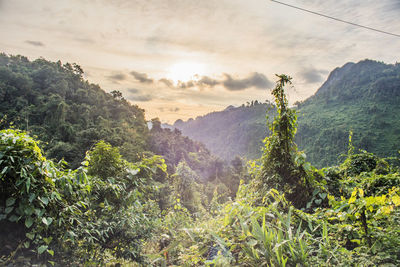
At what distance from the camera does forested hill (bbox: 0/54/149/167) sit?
20547 mm

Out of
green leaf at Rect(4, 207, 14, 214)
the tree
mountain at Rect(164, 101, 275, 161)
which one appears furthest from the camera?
mountain at Rect(164, 101, 275, 161)

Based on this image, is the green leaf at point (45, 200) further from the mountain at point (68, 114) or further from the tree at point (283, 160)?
the mountain at point (68, 114)

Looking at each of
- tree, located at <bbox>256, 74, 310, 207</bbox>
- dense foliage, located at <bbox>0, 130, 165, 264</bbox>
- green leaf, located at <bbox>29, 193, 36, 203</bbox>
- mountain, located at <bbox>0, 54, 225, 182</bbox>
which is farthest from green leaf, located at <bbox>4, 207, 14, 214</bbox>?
mountain, located at <bbox>0, 54, 225, 182</bbox>

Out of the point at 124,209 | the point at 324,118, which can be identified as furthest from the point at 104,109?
the point at 324,118

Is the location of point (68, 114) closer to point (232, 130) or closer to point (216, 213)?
point (216, 213)

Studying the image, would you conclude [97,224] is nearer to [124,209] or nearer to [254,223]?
[124,209]

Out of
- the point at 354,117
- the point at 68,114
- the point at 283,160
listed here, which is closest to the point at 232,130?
the point at 354,117

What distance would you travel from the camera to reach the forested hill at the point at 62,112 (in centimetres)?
2055

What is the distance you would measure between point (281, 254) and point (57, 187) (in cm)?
163

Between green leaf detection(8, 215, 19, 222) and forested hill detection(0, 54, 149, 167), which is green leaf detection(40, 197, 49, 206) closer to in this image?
green leaf detection(8, 215, 19, 222)

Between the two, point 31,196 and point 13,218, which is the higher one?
point 31,196

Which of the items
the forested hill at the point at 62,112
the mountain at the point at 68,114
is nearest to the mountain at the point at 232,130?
the mountain at the point at 68,114

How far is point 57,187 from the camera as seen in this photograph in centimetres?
163

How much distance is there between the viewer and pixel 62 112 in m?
24.8
